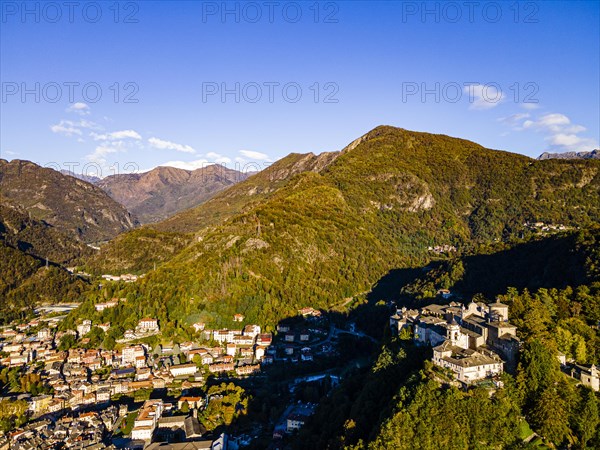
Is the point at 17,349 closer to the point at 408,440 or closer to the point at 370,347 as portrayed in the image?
the point at 370,347

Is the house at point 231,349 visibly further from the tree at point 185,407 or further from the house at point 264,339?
the tree at point 185,407

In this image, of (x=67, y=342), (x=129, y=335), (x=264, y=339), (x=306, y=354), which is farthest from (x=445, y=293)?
(x=67, y=342)

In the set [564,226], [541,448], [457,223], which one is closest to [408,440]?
[541,448]

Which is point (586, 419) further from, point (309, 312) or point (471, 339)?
point (309, 312)

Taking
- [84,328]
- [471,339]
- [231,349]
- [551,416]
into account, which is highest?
[471,339]

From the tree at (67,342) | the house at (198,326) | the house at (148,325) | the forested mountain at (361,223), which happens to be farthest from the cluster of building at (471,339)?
the tree at (67,342)
